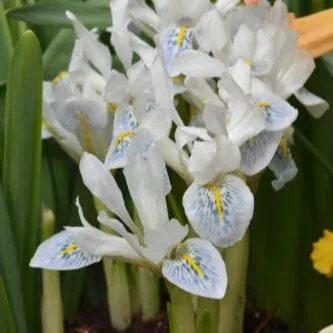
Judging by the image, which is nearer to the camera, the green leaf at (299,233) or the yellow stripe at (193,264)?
the yellow stripe at (193,264)

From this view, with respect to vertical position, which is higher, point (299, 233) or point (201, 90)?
point (201, 90)

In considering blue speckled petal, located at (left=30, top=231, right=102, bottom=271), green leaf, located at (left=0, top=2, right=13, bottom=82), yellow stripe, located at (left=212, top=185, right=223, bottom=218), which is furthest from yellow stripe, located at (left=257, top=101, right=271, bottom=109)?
green leaf, located at (left=0, top=2, right=13, bottom=82)

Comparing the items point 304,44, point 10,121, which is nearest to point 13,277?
point 10,121

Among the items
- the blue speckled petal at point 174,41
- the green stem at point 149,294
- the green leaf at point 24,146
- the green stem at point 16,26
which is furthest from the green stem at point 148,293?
the green stem at point 16,26

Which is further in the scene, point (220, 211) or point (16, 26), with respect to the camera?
point (16, 26)

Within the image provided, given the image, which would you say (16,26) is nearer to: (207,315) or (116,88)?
(116,88)

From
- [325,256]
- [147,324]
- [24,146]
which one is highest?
[24,146]

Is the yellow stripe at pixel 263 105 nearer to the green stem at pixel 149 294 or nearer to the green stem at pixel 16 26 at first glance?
the green stem at pixel 149 294

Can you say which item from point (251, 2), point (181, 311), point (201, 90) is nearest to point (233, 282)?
point (181, 311)
